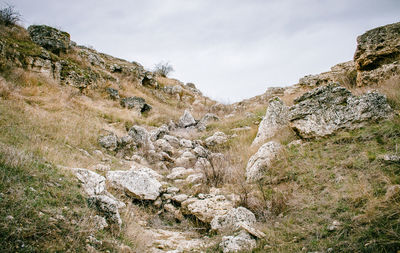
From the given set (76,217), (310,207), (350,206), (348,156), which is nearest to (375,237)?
(350,206)

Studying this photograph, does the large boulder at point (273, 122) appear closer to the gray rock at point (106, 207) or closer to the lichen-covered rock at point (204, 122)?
the gray rock at point (106, 207)

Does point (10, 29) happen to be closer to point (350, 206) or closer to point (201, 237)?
point (201, 237)

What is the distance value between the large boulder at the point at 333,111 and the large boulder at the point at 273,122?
751mm

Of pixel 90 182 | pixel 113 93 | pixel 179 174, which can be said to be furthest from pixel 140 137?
pixel 113 93

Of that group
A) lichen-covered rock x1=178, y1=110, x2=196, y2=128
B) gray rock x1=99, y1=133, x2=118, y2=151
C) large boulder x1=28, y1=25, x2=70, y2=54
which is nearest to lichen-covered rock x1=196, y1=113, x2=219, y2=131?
lichen-covered rock x1=178, y1=110, x2=196, y2=128

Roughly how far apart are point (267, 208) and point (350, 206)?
3.98 feet

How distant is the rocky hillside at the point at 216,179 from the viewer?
7.51ft

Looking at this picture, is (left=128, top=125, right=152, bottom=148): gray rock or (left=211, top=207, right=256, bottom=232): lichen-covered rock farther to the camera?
(left=128, top=125, right=152, bottom=148): gray rock

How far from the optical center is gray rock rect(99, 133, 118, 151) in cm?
681

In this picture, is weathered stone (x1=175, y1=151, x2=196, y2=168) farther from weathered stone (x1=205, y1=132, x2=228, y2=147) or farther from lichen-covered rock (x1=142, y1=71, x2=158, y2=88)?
lichen-covered rock (x1=142, y1=71, x2=158, y2=88)

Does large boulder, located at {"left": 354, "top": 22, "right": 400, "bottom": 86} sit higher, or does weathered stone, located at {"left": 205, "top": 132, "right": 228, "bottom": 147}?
large boulder, located at {"left": 354, "top": 22, "right": 400, "bottom": 86}

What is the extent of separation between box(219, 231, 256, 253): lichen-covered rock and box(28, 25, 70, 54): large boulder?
47.1ft

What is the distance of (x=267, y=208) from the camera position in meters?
3.47

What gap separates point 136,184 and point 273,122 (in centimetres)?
449
